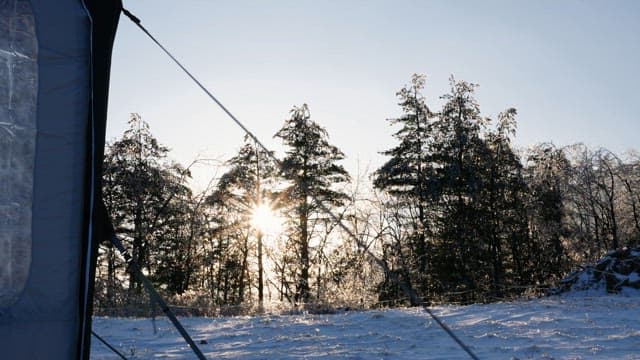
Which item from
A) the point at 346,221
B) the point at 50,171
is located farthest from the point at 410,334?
the point at 346,221

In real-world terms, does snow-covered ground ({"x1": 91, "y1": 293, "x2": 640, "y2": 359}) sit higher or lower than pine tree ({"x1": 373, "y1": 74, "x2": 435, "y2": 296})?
lower

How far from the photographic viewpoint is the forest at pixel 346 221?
22.9m

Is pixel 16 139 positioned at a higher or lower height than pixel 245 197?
lower

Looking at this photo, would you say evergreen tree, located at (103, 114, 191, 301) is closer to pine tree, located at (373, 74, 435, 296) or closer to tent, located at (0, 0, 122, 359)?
pine tree, located at (373, 74, 435, 296)

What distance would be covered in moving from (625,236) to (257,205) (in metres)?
21.8

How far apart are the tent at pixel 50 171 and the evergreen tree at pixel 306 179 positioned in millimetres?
19146

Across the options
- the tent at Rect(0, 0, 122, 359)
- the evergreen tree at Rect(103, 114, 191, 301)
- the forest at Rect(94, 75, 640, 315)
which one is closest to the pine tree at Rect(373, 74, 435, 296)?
the forest at Rect(94, 75, 640, 315)

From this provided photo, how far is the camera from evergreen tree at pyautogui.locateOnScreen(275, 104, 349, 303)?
22719 mm

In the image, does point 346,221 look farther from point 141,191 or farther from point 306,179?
point 141,191

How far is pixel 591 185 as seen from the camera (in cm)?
3014

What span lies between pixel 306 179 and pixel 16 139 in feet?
68.8

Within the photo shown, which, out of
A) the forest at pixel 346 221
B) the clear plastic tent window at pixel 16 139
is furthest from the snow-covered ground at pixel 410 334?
the forest at pixel 346 221

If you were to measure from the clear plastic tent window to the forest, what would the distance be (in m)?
18.8

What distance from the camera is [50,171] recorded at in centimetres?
304
